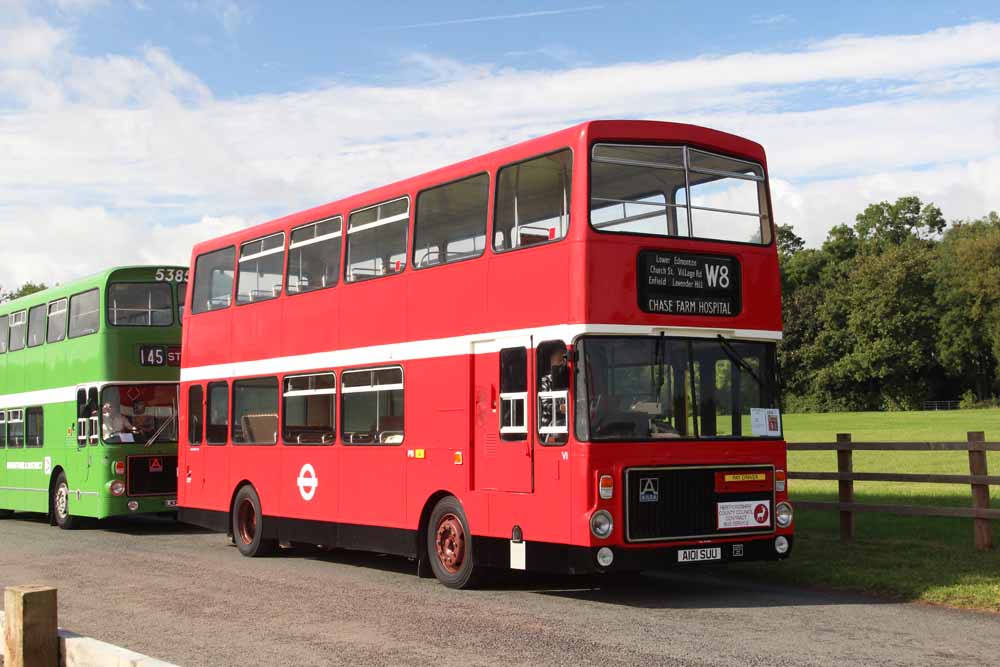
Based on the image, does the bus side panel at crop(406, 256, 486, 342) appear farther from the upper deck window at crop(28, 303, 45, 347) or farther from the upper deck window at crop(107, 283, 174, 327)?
the upper deck window at crop(28, 303, 45, 347)

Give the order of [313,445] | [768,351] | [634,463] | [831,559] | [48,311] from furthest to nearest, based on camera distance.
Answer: [48,311]
[313,445]
[831,559]
[768,351]
[634,463]

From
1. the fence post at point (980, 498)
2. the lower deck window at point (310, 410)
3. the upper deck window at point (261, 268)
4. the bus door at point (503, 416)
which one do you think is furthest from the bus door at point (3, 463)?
the fence post at point (980, 498)

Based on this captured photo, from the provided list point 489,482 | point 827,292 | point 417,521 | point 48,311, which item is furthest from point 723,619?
point 827,292

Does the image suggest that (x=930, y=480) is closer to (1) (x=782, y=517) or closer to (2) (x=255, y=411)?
(1) (x=782, y=517)

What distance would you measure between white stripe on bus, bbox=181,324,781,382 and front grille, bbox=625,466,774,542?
1.33 metres

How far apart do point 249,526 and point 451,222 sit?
6.59 meters

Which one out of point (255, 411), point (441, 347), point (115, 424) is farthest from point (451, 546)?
point (115, 424)

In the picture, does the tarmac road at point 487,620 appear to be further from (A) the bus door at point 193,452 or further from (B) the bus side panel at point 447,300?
(A) the bus door at point 193,452

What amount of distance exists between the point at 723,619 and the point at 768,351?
3.14 metres

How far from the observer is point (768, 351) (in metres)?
12.9

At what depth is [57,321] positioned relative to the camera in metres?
24.5

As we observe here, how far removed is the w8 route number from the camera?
2283 centimetres

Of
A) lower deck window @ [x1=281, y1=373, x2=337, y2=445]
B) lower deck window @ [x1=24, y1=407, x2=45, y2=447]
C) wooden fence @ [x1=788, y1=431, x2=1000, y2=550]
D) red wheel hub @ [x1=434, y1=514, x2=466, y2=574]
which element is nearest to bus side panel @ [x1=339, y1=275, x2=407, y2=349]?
lower deck window @ [x1=281, y1=373, x2=337, y2=445]

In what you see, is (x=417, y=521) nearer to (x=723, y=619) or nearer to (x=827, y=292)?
(x=723, y=619)
